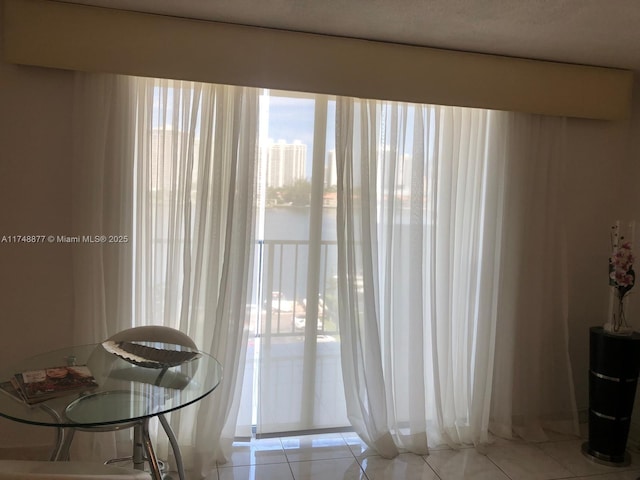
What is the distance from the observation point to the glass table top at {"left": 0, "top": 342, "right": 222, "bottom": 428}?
1731 millimetres

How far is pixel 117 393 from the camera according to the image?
76.0 inches

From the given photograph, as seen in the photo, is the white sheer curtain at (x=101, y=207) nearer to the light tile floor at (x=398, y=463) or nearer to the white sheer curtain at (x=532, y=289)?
the light tile floor at (x=398, y=463)

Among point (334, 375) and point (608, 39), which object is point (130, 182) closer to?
point (334, 375)

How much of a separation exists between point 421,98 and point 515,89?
617mm

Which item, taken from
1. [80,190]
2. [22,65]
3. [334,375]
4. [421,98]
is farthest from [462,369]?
[22,65]

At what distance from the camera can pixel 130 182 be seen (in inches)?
103

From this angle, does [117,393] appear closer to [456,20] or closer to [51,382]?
[51,382]

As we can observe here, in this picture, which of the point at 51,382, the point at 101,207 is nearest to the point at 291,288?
the point at 101,207

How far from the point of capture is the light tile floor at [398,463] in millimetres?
2756

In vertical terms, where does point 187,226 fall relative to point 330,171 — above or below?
below

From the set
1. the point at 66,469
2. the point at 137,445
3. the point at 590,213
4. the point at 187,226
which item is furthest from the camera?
the point at 590,213

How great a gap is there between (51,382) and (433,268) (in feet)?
6.95

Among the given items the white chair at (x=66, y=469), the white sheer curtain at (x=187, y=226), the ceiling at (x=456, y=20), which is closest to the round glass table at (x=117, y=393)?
the white chair at (x=66, y=469)

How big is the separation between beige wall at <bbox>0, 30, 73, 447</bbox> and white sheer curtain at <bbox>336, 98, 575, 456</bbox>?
152 centimetres
